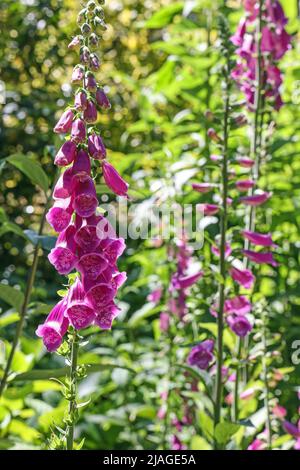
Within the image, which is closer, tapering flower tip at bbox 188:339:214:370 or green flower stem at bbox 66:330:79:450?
green flower stem at bbox 66:330:79:450

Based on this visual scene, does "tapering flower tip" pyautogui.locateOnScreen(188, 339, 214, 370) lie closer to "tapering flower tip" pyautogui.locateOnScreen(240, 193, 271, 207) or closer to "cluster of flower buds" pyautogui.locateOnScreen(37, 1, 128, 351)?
"tapering flower tip" pyautogui.locateOnScreen(240, 193, 271, 207)

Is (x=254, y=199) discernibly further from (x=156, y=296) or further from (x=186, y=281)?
(x=156, y=296)

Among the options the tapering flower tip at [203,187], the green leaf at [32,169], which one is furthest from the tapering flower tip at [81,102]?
the tapering flower tip at [203,187]

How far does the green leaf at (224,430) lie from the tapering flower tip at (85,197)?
30.2 inches

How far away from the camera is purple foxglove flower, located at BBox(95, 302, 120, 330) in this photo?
1438mm

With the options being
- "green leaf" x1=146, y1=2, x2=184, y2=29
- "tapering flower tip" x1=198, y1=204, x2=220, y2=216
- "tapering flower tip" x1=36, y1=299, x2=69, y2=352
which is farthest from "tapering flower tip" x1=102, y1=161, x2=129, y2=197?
"green leaf" x1=146, y1=2, x2=184, y2=29

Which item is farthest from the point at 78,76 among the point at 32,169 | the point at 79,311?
the point at 32,169

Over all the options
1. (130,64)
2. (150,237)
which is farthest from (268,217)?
(130,64)

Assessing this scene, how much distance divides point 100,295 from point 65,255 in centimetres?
11

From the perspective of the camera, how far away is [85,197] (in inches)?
56.4

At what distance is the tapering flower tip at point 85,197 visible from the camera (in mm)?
1427

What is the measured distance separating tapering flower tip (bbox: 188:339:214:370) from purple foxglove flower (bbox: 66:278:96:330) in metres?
0.74

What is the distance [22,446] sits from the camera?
2111 mm

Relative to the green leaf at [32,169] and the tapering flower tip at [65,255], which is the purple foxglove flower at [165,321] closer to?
the green leaf at [32,169]
